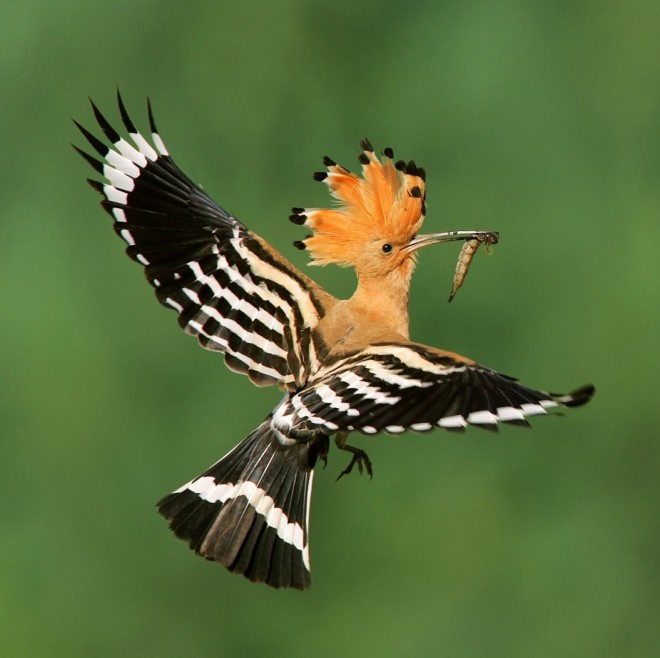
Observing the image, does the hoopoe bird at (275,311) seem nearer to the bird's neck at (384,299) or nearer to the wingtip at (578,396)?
the bird's neck at (384,299)

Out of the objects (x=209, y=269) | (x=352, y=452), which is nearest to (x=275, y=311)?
(x=209, y=269)

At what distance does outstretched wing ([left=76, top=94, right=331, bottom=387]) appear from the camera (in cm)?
264

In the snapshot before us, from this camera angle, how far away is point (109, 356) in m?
4.44

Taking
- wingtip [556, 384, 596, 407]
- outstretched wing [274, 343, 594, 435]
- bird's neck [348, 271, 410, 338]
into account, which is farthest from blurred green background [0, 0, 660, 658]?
wingtip [556, 384, 596, 407]

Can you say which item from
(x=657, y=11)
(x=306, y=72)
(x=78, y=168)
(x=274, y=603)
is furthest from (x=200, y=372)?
(x=657, y=11)

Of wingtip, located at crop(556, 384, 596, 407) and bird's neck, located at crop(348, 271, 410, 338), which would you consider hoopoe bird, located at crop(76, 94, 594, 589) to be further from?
wingtip, located at crop(556, 384, 596, 407)

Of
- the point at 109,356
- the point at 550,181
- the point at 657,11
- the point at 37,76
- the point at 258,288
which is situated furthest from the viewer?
the point at 657,11

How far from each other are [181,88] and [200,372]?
3.90ft

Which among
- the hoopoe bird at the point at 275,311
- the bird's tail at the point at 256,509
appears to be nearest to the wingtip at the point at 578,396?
the hoopoe bird at the point at 275,311


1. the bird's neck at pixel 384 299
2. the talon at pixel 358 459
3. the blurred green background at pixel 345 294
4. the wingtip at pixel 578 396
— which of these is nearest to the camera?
the wingtip at pixel 578 396

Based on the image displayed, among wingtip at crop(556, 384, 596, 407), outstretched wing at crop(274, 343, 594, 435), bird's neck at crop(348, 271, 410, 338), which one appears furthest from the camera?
bird's neck at crop(348, 271, 410, 338)

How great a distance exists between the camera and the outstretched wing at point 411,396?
2.22 m

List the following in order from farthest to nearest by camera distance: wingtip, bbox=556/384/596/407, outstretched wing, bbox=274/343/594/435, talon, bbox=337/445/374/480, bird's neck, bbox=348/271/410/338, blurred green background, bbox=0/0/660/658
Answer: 1. blurred green background, bbox=0/0/660/658
2. bird's neck, bbox=348/271/410/338
3. talon, bbox=337/445/374/480
4. outstretched wing, bbox=274/343/594/435
5. wingtip, bbox=556/384/596/407

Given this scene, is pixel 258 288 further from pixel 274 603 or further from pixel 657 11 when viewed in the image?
pixel 657 11
